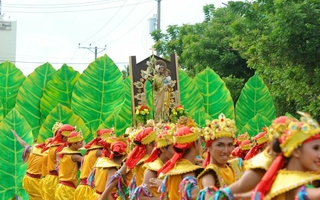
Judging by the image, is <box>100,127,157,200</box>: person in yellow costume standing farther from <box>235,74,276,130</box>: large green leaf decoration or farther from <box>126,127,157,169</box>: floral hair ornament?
<box>235,74,276,130</box>: large green leaf decoration

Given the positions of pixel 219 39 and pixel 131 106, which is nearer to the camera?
pixel 131 106

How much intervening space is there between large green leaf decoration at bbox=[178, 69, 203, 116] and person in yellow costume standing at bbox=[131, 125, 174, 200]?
12.3 metres

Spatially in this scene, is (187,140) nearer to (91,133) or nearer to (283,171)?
(283,171)

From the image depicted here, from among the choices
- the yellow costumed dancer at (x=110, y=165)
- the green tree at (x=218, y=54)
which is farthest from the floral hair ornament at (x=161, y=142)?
the green tree at (x=218, y=54)

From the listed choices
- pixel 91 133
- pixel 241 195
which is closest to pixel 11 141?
pixel 91 133

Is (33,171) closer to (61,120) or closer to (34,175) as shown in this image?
Answer: (34,175)

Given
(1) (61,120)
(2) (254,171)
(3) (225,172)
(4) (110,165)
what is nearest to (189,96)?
(1) (61,120)

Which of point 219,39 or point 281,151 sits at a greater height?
point 219,39

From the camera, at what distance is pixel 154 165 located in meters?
7.37

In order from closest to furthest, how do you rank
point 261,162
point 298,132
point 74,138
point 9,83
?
point 298,132, point 261,162, point 74,138, point 9,83

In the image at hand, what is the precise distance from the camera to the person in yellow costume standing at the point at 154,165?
730cm

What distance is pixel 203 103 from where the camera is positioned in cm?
2023

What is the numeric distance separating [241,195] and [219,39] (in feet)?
68.9

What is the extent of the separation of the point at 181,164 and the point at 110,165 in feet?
9.07
